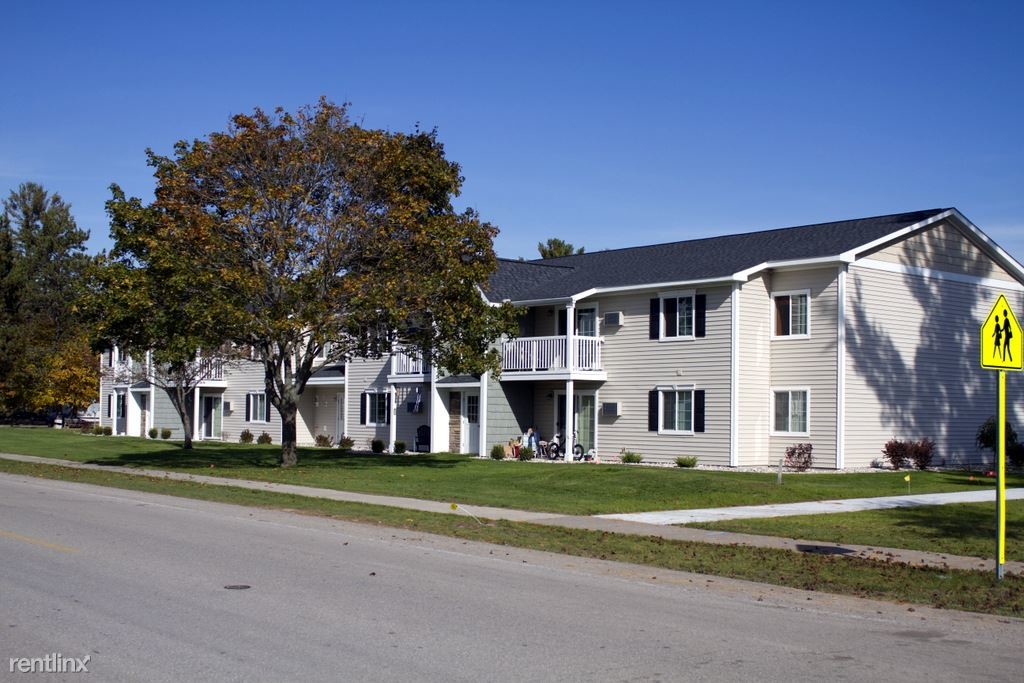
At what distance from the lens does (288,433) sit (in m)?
29.6

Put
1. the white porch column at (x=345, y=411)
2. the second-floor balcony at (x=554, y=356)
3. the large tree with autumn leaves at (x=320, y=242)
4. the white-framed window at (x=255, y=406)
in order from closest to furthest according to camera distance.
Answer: the large tree with autumn leaves at (x=320, y=242), the second-floor balcony at (x=554, y=356), the white porch column at (x=345, y=411), the white-framed window at (x=255, y=406)

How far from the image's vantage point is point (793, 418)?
31.2m

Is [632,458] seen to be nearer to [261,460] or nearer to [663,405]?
[663,405]

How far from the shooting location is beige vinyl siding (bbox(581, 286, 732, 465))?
3105cm

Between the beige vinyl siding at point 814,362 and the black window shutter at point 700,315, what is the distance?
70.8 inches

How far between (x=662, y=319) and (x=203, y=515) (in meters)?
18.5

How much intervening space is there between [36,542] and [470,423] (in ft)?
81.6

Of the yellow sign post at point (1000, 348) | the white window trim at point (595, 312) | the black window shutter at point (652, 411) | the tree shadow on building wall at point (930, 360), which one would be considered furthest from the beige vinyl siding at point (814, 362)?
the yellow sign post at point (1000, 348)

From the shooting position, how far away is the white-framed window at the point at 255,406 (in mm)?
48622

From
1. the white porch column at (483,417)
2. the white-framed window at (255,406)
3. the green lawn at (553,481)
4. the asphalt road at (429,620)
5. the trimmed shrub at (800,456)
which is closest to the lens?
the asphalt road at (429,620)

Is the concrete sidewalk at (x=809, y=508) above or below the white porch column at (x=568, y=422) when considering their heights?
below

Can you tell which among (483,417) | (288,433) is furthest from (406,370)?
(288,433)

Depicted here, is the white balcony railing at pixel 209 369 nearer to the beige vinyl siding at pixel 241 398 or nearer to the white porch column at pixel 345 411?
the beige vinyl siding at pixel 241 398

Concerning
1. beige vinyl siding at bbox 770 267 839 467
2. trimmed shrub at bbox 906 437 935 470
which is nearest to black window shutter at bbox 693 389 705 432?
beige vinyl siding at bbox 770 267 839 467
